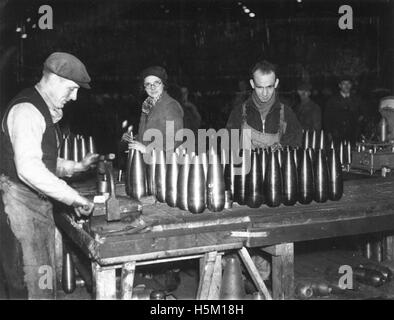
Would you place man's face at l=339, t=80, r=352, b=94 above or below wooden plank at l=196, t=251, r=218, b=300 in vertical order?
above

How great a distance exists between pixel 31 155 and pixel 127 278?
85cm

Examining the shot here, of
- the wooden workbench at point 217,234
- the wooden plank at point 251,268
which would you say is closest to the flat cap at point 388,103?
the wooden workbench at point 217,234

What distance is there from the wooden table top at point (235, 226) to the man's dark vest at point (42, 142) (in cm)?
40

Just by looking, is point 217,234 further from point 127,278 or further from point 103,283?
point 103,283

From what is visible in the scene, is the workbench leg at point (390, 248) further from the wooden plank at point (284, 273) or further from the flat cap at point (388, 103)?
the wooden plank at point (284, 273)

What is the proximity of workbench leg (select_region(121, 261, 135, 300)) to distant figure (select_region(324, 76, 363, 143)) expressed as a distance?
17.3 ft

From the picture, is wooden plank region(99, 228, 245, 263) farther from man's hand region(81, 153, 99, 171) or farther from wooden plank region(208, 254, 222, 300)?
man's hand region(81, 153, 99, 171)

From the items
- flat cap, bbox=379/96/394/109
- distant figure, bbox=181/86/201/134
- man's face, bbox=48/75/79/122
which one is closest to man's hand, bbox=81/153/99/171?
man's face, bbox=48/75/79/122

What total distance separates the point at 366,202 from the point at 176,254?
1.38 m

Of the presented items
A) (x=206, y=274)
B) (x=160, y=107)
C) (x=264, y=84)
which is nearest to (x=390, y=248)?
(x=264, y=84)

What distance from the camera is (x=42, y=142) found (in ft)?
8.97

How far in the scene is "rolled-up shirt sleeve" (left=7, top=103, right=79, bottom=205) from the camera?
2508 mm
